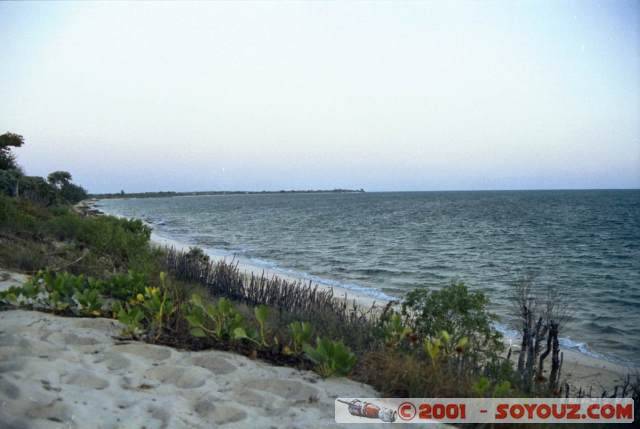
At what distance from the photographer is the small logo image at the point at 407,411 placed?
10.2 ft

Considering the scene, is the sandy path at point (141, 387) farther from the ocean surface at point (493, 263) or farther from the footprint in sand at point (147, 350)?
the ocean surface at point (493, 263)

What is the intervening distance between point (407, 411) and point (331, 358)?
0.73 metres

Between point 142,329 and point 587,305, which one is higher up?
point 142,329

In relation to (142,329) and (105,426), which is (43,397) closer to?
(105,426)

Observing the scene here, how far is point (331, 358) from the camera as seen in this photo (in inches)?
142

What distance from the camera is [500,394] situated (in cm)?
329

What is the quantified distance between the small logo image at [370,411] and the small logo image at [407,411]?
8cm

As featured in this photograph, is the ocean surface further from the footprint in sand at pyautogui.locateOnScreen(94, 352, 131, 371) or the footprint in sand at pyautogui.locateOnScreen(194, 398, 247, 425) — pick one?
the footprint in sand at pyautogui.locateOnScreen(94, 352, 131, 371)

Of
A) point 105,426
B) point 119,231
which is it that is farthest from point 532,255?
point 105,426

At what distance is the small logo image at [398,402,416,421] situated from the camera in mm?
3121

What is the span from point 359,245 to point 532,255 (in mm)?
10096

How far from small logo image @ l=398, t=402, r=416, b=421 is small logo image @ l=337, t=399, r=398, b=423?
0.25 feet

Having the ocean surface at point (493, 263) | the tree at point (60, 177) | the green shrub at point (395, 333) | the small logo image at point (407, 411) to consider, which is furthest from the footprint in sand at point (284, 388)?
the tree at point (60, 177)

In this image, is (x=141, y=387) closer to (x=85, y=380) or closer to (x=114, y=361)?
(x=85, y=380)
